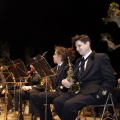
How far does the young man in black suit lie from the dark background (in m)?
9.65

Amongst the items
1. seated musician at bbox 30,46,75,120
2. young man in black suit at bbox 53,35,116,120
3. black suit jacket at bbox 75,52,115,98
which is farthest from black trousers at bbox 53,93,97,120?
seated musician at bbox 30,46,75,120

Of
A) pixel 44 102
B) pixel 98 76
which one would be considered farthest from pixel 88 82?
pixel 44 102

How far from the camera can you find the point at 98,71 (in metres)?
4.08

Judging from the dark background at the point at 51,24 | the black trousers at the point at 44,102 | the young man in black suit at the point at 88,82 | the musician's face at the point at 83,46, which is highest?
the dark background at the point at 51,24

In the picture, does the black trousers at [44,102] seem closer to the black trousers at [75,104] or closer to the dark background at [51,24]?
the black trousers at [75,104]

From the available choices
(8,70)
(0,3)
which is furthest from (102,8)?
(8,70)

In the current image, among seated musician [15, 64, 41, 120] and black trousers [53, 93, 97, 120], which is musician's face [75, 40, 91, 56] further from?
seated musician [15, 64, 41, 120]

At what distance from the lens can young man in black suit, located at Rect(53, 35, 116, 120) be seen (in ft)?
12.7

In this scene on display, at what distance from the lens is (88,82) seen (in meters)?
4.14

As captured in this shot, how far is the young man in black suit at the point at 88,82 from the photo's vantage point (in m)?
3.88

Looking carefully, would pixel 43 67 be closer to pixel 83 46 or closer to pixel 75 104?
pixel 83 46

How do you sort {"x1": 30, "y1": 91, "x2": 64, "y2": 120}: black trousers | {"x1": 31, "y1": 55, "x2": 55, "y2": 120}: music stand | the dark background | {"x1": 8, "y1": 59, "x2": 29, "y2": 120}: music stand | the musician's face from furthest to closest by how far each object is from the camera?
the dark background
{"x1": 8, "y1": 59, "x2": 29, "y2": 120}: music stand
{"x1": 30, "y1": 91, "x2": 64, "y2": 120}: black trousers
{"x1": 31, "y1": 55, "x2": 55, "y2": 120}: music stand
the musician's face

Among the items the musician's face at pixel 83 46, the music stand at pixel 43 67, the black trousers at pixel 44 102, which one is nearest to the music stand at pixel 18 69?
the black trousers at pixel 44 102

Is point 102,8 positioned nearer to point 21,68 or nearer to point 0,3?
point 0,3
